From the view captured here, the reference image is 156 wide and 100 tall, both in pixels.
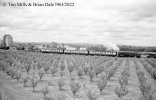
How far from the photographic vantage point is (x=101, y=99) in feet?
31.5

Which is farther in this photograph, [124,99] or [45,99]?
[124,99]

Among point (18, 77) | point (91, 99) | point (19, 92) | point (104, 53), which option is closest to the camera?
point (91, 99)

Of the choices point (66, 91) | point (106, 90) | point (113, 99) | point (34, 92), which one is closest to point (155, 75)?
point (106, 90)

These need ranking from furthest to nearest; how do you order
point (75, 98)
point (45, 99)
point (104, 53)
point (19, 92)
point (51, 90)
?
point (104, 53) → point (51, 90) → point (19, 92) → point (75, 98) → point (45, 99)

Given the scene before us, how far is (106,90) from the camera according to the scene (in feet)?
38.5

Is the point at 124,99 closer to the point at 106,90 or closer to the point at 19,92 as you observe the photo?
the point at 106,90

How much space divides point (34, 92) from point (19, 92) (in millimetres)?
881

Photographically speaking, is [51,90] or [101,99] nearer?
[101,99]

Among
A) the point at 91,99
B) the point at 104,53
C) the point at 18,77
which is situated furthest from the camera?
the point at 104,53

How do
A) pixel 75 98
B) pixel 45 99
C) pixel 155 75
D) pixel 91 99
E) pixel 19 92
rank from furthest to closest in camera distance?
pixel 155 75 → pixel 19 92 → pixel 75 98 → pixel 45 99 → pixel 91 99

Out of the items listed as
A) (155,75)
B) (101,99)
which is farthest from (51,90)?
(155,75)

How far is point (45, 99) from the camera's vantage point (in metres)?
8.72

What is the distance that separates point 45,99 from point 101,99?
3117mm

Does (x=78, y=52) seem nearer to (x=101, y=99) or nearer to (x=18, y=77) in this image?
(x=18, y=77)
